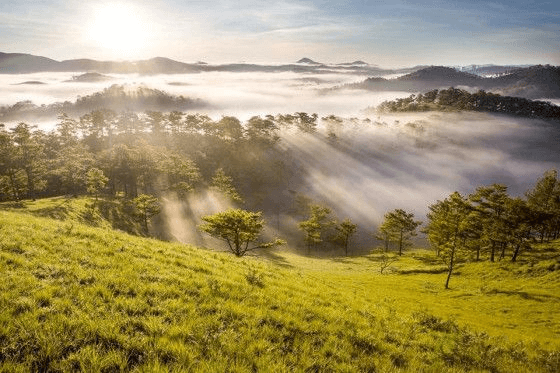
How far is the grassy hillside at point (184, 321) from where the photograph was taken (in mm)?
8805

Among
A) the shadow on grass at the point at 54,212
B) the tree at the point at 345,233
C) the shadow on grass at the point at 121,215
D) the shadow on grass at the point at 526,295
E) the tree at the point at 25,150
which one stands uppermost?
the tree at the point at 25,150

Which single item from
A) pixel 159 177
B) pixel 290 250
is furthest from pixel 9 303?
pixel 159 177

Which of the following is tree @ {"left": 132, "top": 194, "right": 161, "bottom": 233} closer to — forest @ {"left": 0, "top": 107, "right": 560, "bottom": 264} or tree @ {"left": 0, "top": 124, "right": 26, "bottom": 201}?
forest @ {"left": 0, "top": 107, "right": 560, "bottom": 264}

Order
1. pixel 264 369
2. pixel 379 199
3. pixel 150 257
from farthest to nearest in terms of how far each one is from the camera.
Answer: pixel 379 199
pixel 150 257
pixel 264 369

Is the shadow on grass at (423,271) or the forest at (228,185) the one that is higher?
the forest at (228,185)

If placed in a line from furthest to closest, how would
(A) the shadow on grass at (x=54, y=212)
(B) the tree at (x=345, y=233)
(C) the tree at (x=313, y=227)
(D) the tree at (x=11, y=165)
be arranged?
1. (B) the tree at (x=345, y=233)
2. (C) the tree at (x=313, y=227)
3. (D) the tree at (x=11, y=165)
4. (A) the shadow on grass at (x=54, y=212)

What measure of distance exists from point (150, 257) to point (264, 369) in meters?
10.6

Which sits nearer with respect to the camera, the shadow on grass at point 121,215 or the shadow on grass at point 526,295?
the shadow on grass at point 526,295

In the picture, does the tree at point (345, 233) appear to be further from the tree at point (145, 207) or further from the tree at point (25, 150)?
the tree at point (25, 150)

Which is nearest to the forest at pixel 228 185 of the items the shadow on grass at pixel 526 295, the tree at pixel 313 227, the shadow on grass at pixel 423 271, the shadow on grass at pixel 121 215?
the tree at pixel 313 227

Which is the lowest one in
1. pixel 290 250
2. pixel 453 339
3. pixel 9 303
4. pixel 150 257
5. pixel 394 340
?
pixel 290 250

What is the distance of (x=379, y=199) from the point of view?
17338 cm

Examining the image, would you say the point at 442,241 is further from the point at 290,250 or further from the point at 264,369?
the point at 264,369

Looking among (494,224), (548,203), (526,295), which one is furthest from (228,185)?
(548,203)
